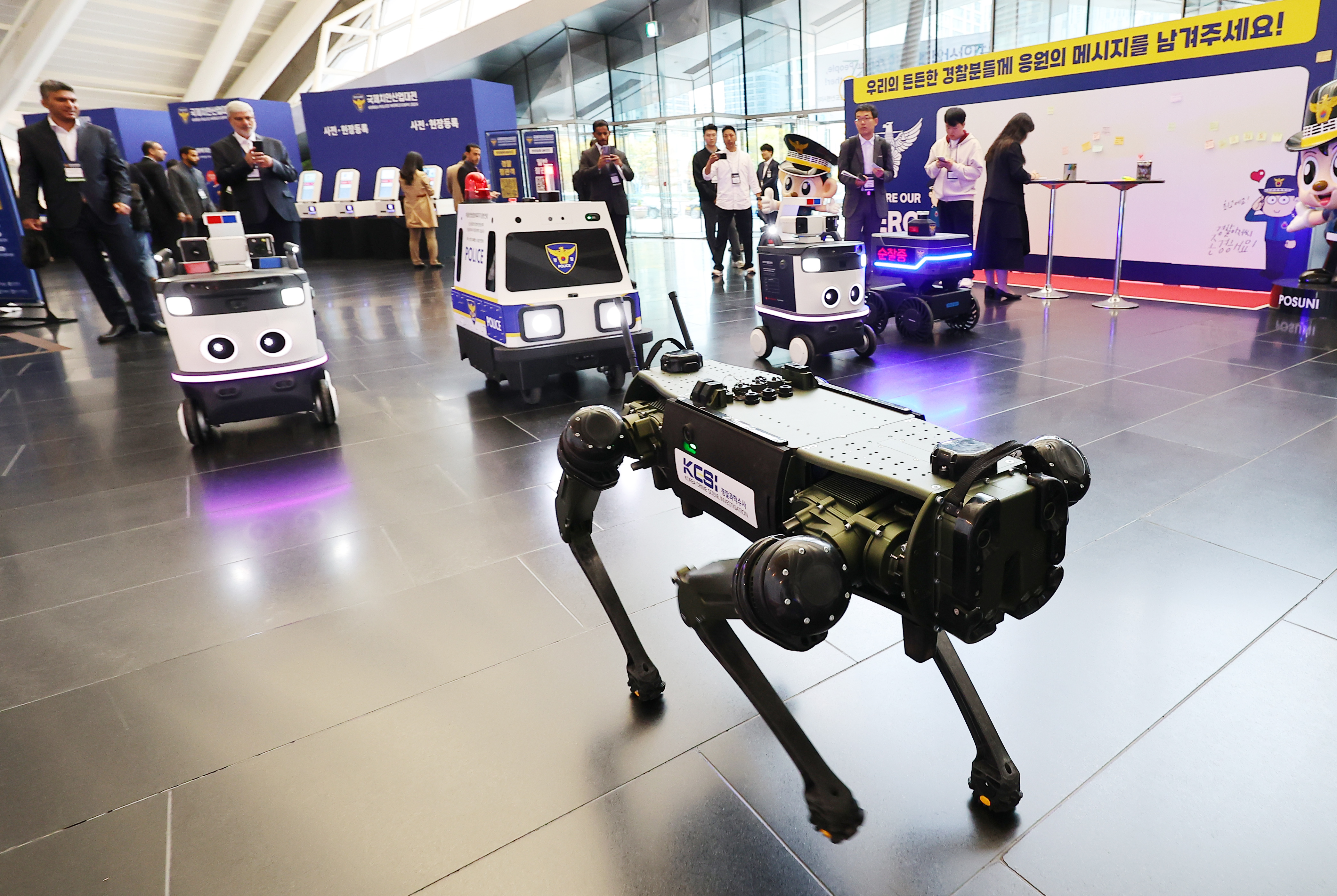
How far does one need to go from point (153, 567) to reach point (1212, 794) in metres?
3.19

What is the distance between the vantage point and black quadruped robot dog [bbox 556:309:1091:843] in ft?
3.62

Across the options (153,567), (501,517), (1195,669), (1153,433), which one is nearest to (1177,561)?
(1195,669)

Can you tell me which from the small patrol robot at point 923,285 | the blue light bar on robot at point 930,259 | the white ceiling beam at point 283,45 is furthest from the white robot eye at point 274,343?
the white ceiling beam at point 283,45

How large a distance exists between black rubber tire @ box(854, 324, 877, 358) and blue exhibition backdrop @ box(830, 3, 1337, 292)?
397 centimetres

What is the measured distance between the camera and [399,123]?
15.5 meters

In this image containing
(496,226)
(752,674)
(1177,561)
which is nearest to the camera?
(752,674)

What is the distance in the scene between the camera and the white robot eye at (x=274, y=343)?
4027 millimetres

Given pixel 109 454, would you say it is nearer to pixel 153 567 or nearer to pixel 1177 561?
pixel 153 567

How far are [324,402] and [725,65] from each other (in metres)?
14.2

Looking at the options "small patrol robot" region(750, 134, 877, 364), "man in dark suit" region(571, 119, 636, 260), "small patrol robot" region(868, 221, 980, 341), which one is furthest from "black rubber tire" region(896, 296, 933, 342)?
"man in dark suit" region(571, 119, 636, 260)

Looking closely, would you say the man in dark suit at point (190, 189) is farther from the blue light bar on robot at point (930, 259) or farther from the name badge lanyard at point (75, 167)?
the blue light bar on robot at point (930, 259)

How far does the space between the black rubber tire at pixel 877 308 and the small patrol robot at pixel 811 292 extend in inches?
18.1

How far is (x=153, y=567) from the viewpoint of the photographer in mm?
2822

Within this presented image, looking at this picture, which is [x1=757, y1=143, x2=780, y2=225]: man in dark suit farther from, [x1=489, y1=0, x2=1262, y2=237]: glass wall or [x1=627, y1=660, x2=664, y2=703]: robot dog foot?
[x1=627, y1=660, x2=664, y2=703]: robot dog foot
